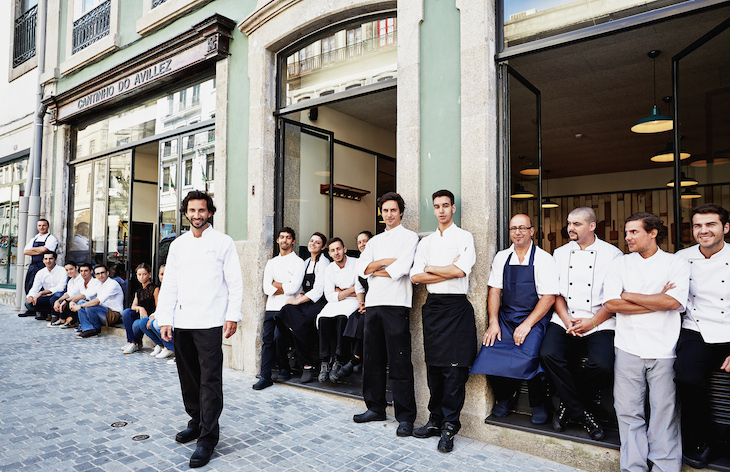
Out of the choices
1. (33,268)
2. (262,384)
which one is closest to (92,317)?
(33,268)

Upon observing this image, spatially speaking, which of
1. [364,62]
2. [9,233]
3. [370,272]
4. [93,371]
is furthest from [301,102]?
[9,233]

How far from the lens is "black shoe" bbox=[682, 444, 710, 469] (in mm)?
3283

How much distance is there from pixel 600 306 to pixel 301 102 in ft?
14.5

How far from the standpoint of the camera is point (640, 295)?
11.2 ft

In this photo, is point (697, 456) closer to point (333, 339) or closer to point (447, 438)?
point (447, 438)

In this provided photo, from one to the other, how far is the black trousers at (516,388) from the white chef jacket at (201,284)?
2328mm

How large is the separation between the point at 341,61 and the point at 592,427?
4862 millimetres

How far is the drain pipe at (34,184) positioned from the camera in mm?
10773

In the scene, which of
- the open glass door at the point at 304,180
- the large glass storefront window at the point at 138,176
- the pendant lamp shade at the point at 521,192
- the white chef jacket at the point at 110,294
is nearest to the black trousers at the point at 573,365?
the open glass door at the point at 304,180

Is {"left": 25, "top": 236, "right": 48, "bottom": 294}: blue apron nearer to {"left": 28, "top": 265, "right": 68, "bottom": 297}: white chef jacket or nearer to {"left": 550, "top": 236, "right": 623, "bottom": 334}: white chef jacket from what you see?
{"left": 28, "top": 265, "right": 68, "bottom": 297}: white chef jacket

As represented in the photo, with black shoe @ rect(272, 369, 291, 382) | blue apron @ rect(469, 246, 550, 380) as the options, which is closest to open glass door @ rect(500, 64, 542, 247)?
blue apron @ rect(469, 246, 550, 380)

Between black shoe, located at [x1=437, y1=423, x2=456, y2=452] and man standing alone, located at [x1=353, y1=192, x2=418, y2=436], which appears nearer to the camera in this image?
black shoe, located at [x1=437, y1=423, x2=456, y2=452]

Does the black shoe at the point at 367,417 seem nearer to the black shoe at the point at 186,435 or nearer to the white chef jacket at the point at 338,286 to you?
the white chef jacket at the point at 338,286

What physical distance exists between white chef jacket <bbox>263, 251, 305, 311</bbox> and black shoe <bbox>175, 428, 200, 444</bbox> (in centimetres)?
200
